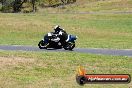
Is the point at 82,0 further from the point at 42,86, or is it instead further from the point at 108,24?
the point at 42,86

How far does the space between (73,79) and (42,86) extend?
167 centimetres

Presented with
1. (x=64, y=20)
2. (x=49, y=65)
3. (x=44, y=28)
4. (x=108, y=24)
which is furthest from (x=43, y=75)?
(x=64, y=20)

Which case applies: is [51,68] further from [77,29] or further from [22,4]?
[22,4]

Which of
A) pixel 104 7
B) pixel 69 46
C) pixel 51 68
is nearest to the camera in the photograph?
pixel 51 68

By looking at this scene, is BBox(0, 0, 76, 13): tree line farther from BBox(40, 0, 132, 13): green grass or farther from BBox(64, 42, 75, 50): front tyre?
BBox(64, 42, 75, 50): front tyre

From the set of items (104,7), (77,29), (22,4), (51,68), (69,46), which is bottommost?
(22,4)

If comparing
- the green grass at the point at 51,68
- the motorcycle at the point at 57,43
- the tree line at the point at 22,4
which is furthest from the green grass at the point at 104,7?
the green grass at the point at 51,68

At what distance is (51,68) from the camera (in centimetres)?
1762

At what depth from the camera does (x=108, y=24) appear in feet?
181

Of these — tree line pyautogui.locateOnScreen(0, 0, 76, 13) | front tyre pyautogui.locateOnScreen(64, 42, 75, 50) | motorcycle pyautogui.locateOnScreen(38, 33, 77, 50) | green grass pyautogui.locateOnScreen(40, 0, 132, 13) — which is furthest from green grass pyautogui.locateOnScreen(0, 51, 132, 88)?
tree line pyautogui.locateOnScreen(0, 0, 76, 13)

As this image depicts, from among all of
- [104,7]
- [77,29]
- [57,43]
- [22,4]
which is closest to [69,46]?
[57,43]

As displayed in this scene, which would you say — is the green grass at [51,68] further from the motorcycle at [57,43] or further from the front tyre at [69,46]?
the motorcycle at [57,43]

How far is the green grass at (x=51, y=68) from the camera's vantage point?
600 inches

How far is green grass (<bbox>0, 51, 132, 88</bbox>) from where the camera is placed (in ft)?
50.0
